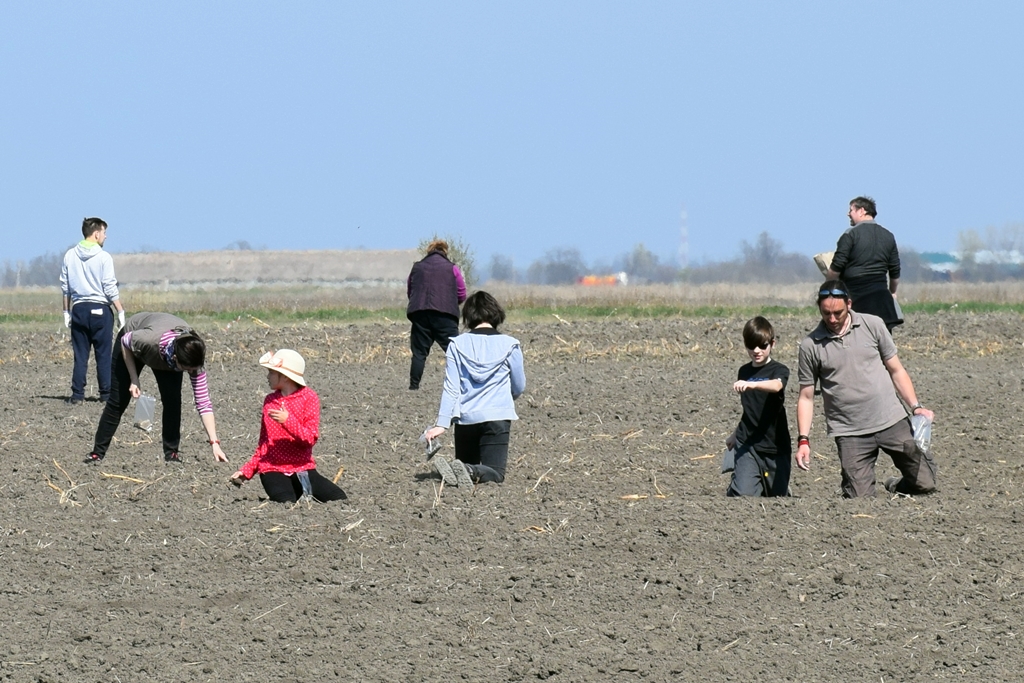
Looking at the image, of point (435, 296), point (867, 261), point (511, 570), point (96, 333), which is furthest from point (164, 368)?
point (867, 261)

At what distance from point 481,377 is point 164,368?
2029 millimetres

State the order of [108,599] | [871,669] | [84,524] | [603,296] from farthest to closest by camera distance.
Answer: [603,296] → [84,524] → [108,599] → [871,669]

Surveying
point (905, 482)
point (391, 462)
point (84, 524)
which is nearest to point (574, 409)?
point (391, 462)

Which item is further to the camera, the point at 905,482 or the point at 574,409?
the point at 574,409

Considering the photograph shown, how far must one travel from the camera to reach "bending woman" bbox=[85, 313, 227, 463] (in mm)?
7922

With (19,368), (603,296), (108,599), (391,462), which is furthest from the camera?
(603,296)

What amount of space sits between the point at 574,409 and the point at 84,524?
18.1 ft

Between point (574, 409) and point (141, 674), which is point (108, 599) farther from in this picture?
point (574, 409)

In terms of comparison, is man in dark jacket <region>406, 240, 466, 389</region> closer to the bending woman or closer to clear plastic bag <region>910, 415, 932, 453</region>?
the bending woman

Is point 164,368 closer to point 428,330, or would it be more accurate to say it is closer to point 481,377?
point 481,377

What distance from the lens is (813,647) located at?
5340mm

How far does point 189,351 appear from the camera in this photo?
25.7 feet

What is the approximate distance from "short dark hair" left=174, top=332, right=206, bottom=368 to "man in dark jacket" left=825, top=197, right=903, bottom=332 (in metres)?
Result: 5.14

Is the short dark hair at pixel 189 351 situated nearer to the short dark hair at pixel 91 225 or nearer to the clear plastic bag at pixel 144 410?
the clear plastic bag at pixel 144 410
